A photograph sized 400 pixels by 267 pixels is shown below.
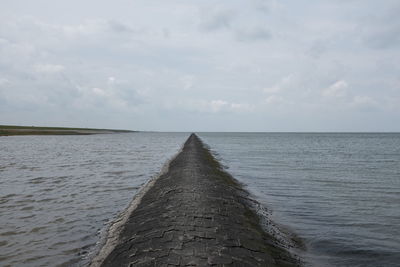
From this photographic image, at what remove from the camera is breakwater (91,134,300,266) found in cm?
581

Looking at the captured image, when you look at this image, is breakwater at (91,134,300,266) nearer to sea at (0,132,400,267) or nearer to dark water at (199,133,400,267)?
sea at (0,132,400,267)

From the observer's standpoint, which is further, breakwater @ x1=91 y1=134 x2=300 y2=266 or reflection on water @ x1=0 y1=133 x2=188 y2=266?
reflection on water @ x1=0 y1=133 x2=188 y2=266

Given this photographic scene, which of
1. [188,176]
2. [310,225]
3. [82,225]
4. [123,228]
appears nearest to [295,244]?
[310,225]

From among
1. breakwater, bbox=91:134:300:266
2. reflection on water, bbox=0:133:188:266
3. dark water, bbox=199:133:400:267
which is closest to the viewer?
breakwater, bbox=91:134:300:266

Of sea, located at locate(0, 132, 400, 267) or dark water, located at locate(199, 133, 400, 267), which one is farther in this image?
dark water, located at locate(199, 133, 400, 267)

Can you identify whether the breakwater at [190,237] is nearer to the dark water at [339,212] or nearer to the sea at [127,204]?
the sea at [127,204]

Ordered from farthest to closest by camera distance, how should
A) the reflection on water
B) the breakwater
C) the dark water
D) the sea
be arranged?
the dark water < the sea < the reflection on water < the breakwater

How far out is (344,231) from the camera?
9773 mm

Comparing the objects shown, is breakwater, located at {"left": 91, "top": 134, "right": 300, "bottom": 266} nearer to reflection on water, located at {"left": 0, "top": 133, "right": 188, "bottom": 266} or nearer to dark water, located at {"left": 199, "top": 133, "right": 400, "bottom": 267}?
reflection on water, located at {"left": 0, "top": 133, "right": 188, "bottom": 266}

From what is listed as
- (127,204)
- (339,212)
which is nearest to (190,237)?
(127,204)

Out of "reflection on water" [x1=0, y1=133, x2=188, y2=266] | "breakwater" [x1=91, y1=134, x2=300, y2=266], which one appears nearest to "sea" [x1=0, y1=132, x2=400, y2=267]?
"reflection on water" [x1=0, y1=133, x2=188, y2=266]

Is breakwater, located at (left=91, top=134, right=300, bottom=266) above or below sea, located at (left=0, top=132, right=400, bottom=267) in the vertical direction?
above

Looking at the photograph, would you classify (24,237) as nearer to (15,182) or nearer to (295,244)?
(295,244)

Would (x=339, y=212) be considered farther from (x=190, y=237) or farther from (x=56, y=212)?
(x=56, y=212)
